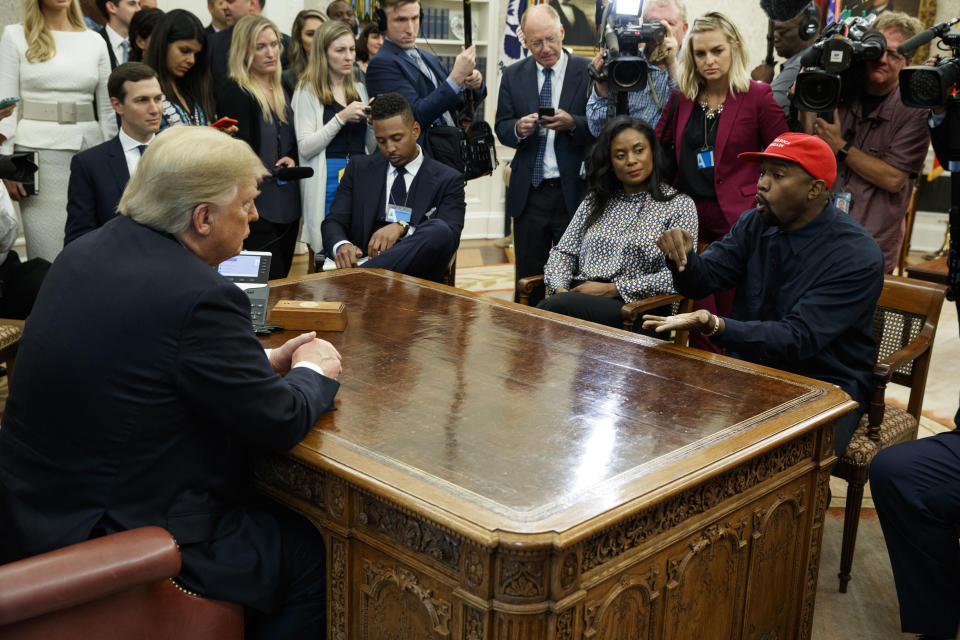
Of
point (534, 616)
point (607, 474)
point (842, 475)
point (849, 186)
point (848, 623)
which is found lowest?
point (848, 623)

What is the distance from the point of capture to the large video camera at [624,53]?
385 centimetres

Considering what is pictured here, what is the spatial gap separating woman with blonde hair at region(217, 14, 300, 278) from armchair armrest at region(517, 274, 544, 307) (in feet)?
3.93

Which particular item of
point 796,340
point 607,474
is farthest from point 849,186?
point 607,474

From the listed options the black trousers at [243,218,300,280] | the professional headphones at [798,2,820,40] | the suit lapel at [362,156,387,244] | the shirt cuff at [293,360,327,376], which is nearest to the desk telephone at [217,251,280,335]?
the shirt cuff at [293,360,327,376]

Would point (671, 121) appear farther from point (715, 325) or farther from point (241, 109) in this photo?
point (241, 109)

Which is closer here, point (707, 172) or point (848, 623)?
point (848, 623)

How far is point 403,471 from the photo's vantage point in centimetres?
168

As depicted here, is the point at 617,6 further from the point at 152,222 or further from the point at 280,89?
the point at 152,222

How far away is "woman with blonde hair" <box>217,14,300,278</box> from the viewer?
4.12 m

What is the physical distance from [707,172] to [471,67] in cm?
122

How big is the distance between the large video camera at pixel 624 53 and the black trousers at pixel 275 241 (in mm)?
1547

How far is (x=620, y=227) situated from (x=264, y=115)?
1.71m

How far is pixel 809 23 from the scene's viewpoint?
409 cm

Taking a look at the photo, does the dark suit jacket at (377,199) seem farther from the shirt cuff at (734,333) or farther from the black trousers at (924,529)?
the black trousers at (924,529)
